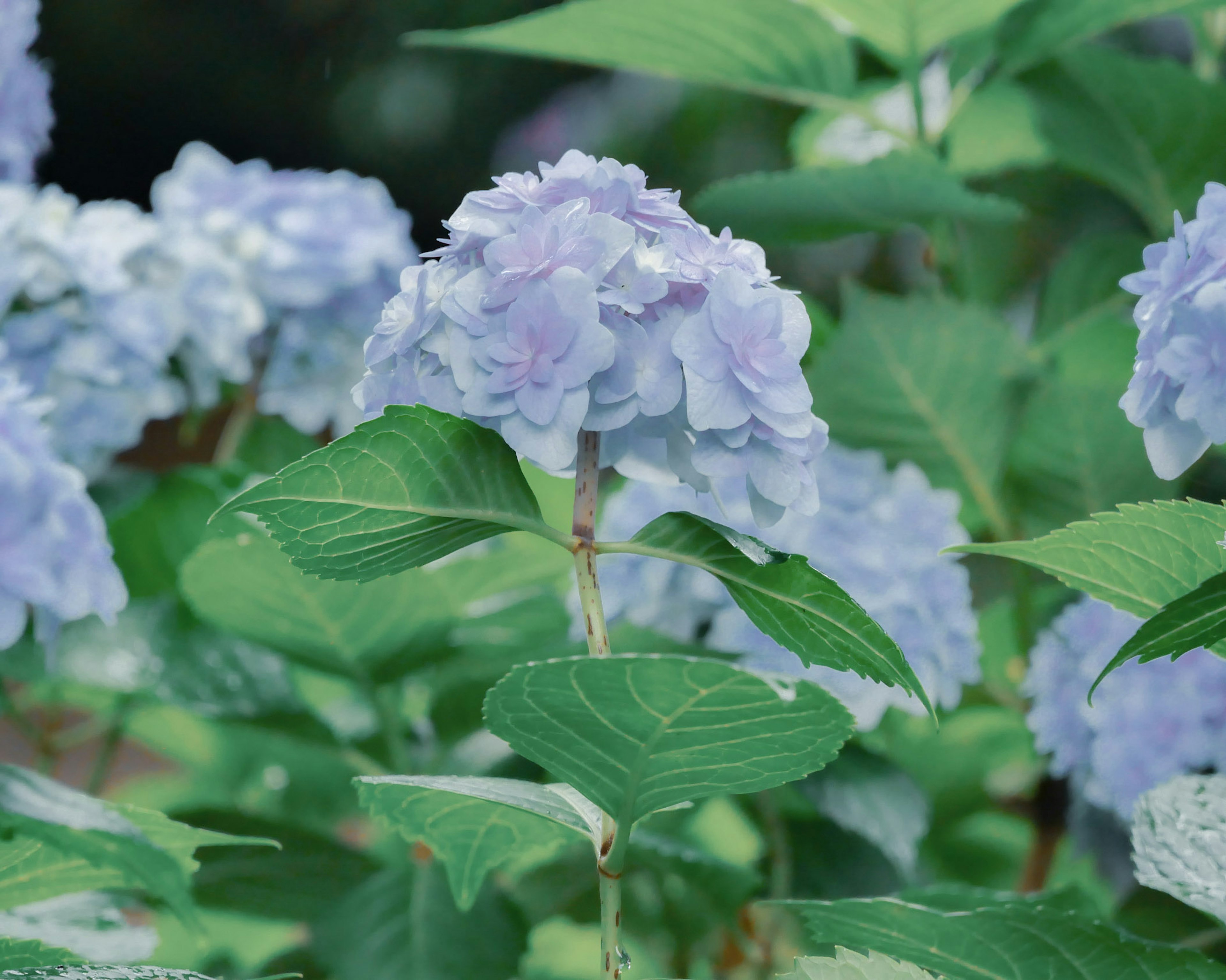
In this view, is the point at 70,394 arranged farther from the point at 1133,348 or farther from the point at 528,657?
the point at 1133,348

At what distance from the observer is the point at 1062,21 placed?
618 millimetres

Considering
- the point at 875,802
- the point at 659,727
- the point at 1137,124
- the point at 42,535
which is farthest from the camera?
the point at 1137,124

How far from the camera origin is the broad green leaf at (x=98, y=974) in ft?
1.00

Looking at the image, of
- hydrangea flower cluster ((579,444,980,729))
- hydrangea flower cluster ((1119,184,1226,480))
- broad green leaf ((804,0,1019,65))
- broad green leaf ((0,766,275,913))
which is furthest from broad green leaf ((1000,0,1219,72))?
broad green leaf ((0,766,275,913))

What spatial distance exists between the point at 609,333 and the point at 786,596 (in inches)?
3.2

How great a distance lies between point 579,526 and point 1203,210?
7.3 inches

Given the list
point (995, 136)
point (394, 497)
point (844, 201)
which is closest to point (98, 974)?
point (394, 497)

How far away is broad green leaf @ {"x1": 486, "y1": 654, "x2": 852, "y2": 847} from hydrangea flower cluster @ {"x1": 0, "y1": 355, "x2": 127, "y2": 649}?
229 mm

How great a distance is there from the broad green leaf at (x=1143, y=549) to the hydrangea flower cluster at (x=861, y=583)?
224 mm

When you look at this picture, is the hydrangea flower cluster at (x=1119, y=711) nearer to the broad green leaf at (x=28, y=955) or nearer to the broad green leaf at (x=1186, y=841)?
the broad green leaf at (x=1186, y=841)

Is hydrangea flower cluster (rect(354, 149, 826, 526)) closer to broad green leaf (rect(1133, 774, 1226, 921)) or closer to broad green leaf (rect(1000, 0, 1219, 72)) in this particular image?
broad green leaf (rect(1133, 774, 1226, 921))

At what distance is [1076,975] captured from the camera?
1.16ft

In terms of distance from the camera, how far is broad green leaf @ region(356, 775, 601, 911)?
12.4 inches

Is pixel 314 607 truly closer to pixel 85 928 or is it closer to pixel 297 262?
pixel 85 928
